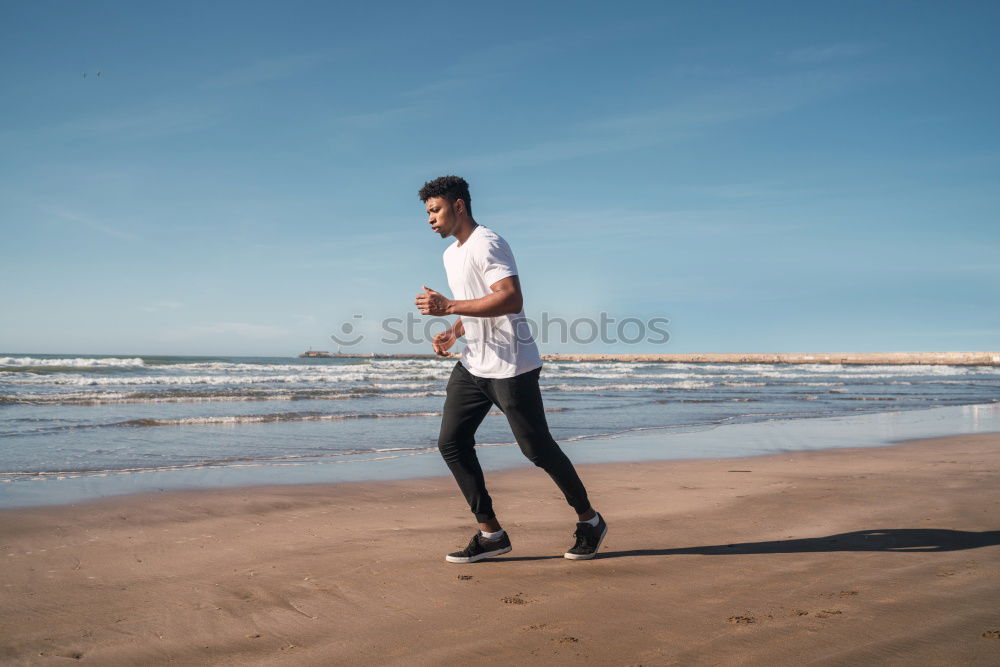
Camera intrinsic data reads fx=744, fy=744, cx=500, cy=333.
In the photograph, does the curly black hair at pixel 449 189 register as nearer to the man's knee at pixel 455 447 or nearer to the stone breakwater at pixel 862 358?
the man's knee at pixel 455 447

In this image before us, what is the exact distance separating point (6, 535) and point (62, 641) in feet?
6.72

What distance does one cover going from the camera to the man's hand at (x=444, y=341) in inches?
150

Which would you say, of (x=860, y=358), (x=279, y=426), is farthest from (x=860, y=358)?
(x=279, y=426)

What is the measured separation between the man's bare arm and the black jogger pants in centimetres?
34

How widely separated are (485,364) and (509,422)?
30cm

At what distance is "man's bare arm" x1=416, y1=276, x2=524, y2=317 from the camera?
3.21 meters

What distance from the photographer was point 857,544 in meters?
3.88

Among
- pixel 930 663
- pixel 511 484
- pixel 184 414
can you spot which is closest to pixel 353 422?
pixel 184 414

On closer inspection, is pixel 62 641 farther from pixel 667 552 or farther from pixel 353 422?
pixel 353 422

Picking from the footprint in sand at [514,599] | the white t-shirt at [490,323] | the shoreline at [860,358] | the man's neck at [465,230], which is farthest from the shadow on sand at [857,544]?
the shoreline at [860,358]

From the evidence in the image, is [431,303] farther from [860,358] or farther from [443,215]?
[860,358]

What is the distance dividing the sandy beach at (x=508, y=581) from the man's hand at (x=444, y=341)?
1.03 meters

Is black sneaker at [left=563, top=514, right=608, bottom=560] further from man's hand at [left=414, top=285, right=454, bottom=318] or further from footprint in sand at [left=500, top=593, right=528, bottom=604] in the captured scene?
man's hand at [left=414, top=285, right=454, bottom=318]

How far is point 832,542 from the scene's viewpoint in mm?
3947
